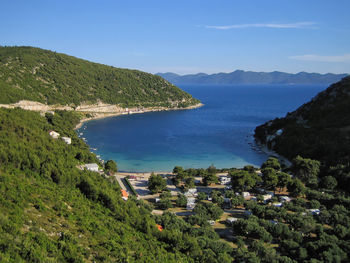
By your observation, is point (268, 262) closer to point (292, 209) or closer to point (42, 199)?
point (292, 209)

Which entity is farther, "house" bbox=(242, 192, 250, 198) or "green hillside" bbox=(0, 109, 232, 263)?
"house" bbox=(242, 192, 250, 198)

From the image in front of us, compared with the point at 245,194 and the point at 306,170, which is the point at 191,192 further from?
the point at 306,170

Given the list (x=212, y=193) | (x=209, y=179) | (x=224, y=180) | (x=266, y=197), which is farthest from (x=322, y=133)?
(x=212, y=193)

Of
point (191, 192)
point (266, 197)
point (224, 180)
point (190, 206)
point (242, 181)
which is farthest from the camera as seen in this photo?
point (224, 180)

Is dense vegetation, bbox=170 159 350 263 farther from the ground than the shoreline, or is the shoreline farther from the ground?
the shoreline

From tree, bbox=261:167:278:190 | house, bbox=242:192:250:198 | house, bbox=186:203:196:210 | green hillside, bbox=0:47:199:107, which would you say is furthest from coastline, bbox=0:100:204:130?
house, bbox=242:192:250:198

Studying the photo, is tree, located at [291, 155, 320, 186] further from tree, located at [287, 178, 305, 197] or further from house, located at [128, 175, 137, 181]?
house, located at [128, 175, 137, 181]
